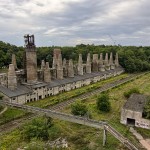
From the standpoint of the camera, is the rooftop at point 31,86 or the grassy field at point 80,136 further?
the rooftop at point 31,86

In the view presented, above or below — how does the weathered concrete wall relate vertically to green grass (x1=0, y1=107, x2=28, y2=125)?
above

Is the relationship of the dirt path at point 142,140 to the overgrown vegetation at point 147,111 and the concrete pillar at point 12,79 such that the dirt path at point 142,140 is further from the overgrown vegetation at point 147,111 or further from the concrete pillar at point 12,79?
the concrete pillar at point 12,79

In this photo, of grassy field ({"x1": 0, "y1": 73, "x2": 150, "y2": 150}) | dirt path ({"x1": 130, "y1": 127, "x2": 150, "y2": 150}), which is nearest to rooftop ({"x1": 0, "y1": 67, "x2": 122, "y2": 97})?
grassy field ({"x1": 0, "y1": 73, "x2": 150, "y2": 150})

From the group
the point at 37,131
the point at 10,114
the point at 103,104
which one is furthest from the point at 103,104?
the point at 37,131

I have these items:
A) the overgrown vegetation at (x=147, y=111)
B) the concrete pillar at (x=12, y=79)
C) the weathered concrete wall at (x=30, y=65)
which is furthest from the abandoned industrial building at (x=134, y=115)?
the weathered concrete wall at (x=30, y=65)

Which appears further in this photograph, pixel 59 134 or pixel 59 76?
pixel 59 76

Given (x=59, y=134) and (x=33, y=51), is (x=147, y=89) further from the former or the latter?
(x=59, y=134)

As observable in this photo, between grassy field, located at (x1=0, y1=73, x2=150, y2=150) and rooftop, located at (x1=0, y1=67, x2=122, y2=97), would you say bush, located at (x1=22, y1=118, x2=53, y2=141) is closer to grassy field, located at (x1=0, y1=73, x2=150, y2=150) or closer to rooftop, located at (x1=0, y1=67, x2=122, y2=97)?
grassy field, located at (x1=0, y1=73, x2=150, y2=150)

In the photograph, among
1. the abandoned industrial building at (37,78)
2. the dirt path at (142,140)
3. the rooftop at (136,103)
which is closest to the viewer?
the dirt path at (142,140)

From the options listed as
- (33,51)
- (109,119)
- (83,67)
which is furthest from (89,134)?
(83,67)
